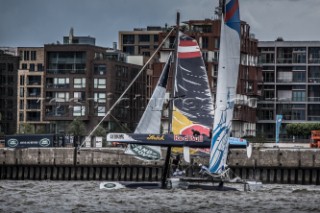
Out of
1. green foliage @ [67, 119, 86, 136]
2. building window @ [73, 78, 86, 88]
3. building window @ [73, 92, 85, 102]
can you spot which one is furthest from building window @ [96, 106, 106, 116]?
green foliage @ [67, 119, 86, 136]

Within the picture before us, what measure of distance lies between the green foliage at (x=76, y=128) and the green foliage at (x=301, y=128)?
33.2 metres

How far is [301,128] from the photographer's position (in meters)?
181

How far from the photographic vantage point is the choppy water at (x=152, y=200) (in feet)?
221

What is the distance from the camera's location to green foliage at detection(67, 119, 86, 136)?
176 m

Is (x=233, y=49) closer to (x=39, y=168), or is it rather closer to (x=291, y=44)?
(x=39, y=168)

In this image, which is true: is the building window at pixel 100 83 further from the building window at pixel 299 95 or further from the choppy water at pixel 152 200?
the choppy water at pixel 152 200

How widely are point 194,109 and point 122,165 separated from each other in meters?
20.9

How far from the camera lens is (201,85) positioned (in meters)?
90.8

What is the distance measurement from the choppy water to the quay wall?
13567mm

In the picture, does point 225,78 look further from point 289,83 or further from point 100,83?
point 289,83

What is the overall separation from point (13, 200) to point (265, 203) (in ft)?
54.7

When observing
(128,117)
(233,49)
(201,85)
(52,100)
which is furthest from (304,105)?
(233,49)

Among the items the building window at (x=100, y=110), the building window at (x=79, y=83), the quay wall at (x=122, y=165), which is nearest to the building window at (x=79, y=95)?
the building window at (x=79, y=83)

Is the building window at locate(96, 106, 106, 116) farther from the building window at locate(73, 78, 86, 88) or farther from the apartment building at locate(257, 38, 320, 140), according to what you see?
the apartment building at locate(257, 38, 320, 140)
